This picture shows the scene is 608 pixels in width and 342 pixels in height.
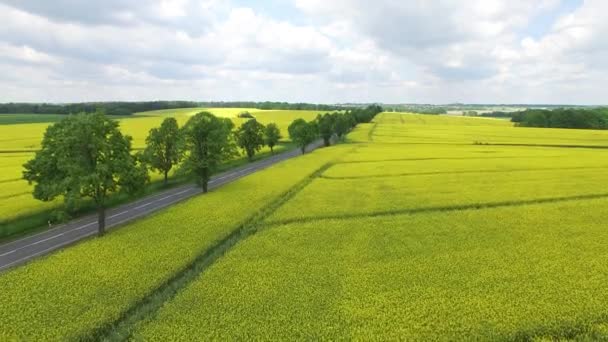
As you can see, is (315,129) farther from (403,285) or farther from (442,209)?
(403,285)

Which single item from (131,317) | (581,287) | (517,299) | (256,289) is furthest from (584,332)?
(131,317)

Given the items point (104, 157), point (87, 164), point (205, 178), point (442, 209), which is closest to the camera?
point (87, 164)

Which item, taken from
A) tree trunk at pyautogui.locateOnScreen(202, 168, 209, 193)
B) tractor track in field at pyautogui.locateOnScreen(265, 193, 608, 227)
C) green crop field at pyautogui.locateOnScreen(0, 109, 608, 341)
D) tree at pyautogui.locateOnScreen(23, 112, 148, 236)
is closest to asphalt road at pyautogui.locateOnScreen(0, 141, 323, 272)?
tree trunk at pyautogui.locateOnScreen(202, 168, 209, 193)

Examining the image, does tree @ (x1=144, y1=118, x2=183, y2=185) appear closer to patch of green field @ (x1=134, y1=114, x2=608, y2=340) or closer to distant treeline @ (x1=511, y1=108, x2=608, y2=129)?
patch of green field @ (x1=134, y1=114, x2=608, y2=340)

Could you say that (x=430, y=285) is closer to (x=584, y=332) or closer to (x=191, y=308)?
(x=584, y=332)

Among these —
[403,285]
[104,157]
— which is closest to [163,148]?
[104,157]

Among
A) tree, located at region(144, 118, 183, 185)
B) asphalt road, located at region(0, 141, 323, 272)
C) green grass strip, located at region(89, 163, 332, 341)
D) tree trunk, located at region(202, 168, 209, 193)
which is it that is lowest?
asphalt road, located at region(0, 141, 323, 272)

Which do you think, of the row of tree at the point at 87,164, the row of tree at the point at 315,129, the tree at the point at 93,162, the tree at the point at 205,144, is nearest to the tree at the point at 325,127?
the row of tree at the point at 315,129

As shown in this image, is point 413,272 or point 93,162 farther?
point 93,162
